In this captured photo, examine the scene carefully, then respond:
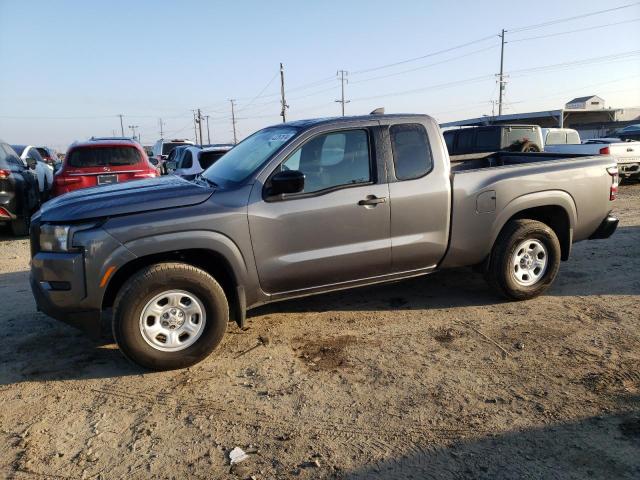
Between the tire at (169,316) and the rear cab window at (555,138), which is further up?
the rear cab window at (555,138)

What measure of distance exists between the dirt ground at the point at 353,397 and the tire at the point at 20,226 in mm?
4923

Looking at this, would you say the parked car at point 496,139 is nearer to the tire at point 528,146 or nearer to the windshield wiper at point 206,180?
the tire at point 528,146

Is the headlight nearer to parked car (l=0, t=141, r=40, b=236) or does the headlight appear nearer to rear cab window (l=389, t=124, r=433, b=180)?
rear cab window (l=389, t=124, r=433, b=180)

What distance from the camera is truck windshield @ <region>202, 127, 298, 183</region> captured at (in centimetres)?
420

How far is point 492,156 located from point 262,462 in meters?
5.15

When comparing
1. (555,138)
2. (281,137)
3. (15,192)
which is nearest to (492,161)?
(281,137)

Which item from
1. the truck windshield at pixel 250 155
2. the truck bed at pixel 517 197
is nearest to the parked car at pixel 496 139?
the truck bed at pixel 517 197

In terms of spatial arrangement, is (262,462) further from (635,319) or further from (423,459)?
(635,319)

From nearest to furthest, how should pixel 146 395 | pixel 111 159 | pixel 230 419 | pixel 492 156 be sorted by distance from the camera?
pixel 230 419, pixel 146 395, pixel 492 156, pixel 111 159

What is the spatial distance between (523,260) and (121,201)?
12.6 ft

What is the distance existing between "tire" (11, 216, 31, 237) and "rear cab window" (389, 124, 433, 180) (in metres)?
7.72

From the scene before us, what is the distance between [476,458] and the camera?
270 cm

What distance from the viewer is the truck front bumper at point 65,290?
11.6ft

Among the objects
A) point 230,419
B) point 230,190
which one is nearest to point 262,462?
point 230,419
